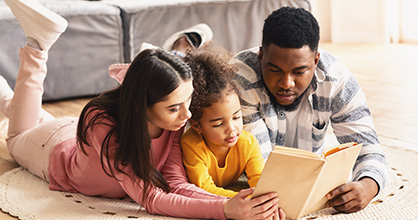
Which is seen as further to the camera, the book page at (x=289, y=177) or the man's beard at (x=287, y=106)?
the man's beard at (x=287, y=106)

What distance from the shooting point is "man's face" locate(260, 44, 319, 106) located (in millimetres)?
1334

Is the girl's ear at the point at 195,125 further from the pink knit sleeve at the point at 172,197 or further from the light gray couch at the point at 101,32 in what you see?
the light gray couch at the point at 101,32

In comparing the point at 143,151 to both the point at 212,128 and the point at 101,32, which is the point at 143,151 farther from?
the point at 101,32

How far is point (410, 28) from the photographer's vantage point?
4.25 m

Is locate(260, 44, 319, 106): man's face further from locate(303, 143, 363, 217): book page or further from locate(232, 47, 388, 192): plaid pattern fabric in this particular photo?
locate(303, 143, 363, 217): book page

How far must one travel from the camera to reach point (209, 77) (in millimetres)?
1359

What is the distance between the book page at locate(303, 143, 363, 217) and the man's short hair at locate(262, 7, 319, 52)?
27cm

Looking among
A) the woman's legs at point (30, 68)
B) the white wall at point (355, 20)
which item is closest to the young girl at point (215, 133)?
the woman's legs at point (30, 68)

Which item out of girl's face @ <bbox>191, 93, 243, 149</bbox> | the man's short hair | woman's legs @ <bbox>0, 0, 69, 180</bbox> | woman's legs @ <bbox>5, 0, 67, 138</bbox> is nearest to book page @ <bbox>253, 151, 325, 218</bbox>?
girl's face @ <bbox>191, 93, 243, 149</bbox>

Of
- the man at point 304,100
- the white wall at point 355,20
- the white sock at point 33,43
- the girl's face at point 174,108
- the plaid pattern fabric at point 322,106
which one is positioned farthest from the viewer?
the white wall at point 355,20

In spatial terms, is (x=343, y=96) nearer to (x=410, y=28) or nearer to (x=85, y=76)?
(x=85, y=76)

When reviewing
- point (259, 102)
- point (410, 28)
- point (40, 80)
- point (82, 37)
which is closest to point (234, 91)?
point (259, 102)

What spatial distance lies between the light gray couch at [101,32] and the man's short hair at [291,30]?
1441mm

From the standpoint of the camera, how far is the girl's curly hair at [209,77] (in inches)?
52.4
